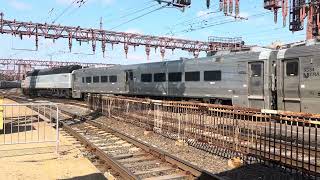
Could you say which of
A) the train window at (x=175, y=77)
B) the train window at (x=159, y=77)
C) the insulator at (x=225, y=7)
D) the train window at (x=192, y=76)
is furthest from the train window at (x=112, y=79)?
the insulator at (x=225, y=7)

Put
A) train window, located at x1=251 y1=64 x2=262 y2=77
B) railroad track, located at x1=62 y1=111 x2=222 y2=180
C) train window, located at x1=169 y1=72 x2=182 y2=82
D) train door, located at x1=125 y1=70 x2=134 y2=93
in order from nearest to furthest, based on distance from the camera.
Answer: railroad track, located at x1=62 y1=111 x2=222 y2=180 < train window, located at x1=251 y1=64 x2=262 y2=77 < train window, located at x1=169 y1=72 x2=182 y2=82 < train door, located at x1=125 y1=70 x2=134 y2=93

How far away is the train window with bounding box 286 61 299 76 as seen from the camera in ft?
57.2

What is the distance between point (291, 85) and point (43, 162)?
36.5ft

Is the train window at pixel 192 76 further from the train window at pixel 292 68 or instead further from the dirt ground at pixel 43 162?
the dirt ground at pixel 43 162

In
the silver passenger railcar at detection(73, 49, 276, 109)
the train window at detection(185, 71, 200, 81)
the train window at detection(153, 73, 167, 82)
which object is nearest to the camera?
the silver passenger railcar at detection(73, 49, 276, 109)

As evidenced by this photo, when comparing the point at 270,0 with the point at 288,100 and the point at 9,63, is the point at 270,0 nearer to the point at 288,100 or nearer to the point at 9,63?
the point at 288,100

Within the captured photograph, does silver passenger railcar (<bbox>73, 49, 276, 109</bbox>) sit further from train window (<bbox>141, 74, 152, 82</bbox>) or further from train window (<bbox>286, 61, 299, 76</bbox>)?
train window (<bbox>286, 61, 299, 76</bbox>)

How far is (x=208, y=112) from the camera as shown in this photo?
1195 cm

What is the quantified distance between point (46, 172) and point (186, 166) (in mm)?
3056

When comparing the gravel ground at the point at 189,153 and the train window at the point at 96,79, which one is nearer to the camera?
the gravel ground at the point at 189,153

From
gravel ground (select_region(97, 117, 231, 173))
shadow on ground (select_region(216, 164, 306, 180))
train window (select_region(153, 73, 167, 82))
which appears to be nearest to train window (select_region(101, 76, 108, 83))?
train window (select_region(153, 73, 167, 82))

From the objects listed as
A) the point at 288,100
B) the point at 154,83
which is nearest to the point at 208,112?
the point at 288,100

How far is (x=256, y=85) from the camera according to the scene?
19703 millimetres

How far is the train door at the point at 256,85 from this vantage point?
19.4 m
